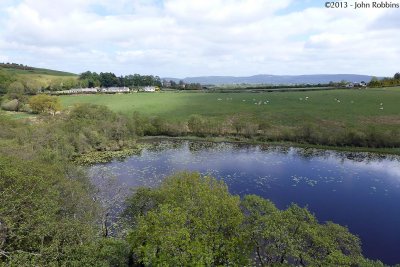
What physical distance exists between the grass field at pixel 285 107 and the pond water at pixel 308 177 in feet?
90.1

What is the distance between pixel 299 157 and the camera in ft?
251

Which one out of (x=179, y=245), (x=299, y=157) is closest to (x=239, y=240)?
(x=179, y=245)

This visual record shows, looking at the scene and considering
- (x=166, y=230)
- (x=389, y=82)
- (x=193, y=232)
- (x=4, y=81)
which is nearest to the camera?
(x=166, y=230)

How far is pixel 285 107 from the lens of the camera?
423ft

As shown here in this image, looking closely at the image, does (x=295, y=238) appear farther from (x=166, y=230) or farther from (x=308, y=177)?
(x=308, y=177)

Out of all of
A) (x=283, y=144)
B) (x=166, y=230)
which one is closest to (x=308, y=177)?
(x=283, y=144)

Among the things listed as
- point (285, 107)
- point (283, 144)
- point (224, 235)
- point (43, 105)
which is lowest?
point (283, 144)

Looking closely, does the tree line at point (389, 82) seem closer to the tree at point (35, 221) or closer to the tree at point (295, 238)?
the tree at point (295, 238)

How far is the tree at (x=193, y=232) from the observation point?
22.5 meters

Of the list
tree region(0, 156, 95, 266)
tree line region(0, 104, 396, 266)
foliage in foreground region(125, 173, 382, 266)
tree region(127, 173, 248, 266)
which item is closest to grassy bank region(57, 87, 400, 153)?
tree line region(0, 104, 396, 266)

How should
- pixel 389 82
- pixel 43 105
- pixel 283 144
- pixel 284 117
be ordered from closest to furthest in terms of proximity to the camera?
pixel 283 144, pixel 284 117, pixel 43 105, pixel 389 82

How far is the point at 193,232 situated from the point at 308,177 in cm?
4387

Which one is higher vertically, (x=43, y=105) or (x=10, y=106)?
(x=43, y=105)

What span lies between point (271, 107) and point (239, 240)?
359 ft
